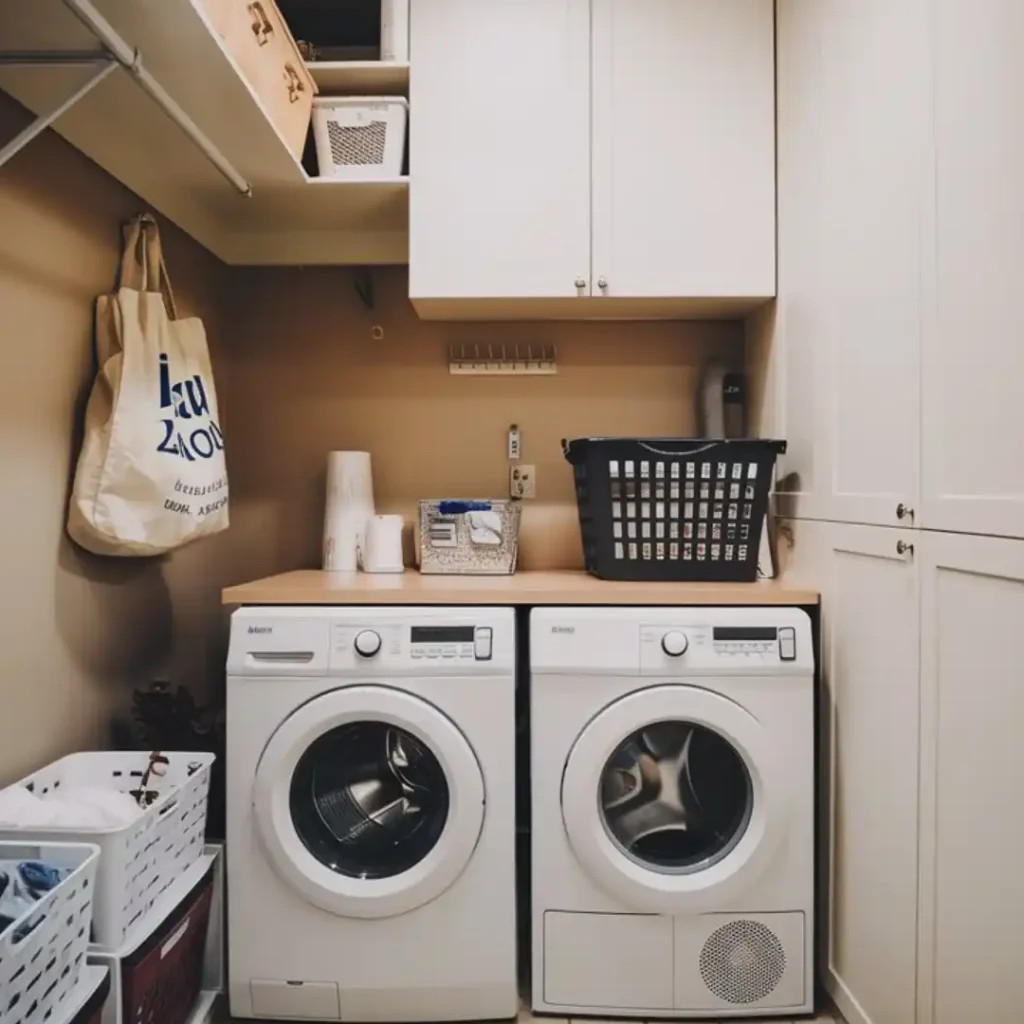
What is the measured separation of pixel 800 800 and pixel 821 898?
0.27m

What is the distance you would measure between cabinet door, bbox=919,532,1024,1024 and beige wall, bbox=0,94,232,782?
1614mm

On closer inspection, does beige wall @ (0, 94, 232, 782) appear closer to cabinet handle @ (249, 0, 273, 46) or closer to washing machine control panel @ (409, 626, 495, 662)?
cabinet handle @ (249, 0, 273, 46)

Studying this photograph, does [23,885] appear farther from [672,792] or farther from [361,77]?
[361,77]

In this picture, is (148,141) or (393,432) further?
(393,432)

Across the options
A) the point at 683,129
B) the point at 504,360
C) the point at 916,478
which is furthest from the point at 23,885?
the point at 683,129

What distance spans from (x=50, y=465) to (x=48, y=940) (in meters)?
0.87

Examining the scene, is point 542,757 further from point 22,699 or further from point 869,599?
point 22,699

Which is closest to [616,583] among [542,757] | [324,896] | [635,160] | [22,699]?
[542,757]

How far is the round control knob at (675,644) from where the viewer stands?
1.61 metres

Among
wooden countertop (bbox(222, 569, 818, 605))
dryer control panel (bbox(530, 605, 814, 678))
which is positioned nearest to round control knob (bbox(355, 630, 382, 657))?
wooden countertop (bbox(222, 569, 818, 605))

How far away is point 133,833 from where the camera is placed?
1.32 meters

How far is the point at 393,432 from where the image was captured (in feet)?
7.86

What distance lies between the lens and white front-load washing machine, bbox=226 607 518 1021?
1593 millimetres

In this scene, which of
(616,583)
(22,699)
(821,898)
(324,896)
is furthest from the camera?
(616,583)
